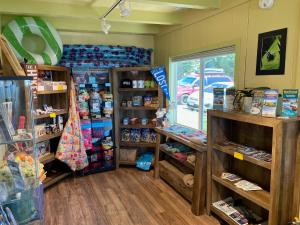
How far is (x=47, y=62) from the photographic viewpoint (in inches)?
135

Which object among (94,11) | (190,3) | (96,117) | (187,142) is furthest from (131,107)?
(190,3)

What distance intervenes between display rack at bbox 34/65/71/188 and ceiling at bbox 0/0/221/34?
709 millimetres

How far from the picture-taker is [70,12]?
3.21 m

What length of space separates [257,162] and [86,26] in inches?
121

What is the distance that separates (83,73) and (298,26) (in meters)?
2.91

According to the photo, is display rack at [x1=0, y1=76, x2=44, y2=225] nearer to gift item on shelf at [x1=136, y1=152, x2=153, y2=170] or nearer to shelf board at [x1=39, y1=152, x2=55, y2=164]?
shelf board at [x1=39, y1=152, x2=55, y2=164]

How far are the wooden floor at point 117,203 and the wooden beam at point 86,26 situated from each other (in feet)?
7.43

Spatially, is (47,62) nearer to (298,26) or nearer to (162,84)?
(162,84)

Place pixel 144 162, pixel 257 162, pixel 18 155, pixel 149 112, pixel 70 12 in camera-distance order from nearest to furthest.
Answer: pixel 18 155
pixel 257 162
pixel 70 12
pixel 144 162
pixel 149 112

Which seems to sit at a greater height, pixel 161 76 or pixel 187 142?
pixel 161 76

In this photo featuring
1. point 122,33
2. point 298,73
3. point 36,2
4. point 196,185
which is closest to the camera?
point 298,73

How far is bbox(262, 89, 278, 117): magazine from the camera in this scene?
1.98 meters

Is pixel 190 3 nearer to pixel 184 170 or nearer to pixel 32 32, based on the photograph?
pixel 184 170

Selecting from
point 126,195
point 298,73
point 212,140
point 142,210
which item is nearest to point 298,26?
point 298,73
